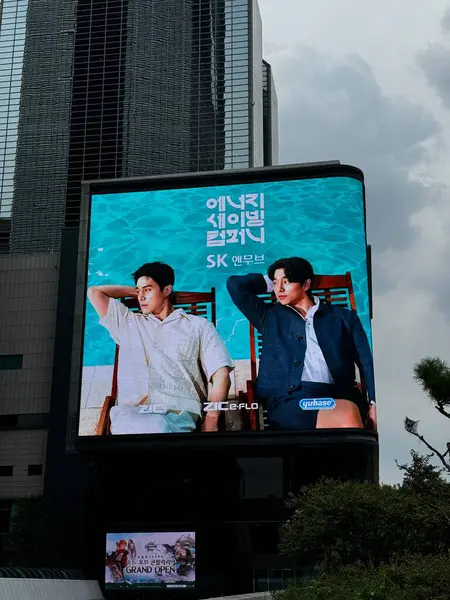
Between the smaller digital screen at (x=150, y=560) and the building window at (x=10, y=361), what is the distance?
16662mm

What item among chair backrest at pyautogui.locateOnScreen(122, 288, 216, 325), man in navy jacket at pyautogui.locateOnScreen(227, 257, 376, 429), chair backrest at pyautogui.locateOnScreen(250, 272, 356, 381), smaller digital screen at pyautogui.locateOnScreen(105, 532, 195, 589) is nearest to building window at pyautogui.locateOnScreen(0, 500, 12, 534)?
smaller digital screen at pyautogui.locateOnScreen(105, 532, 195, 589)

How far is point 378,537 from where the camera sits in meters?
39.8

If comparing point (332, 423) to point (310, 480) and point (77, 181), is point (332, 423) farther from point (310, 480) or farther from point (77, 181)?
point (77, 181)

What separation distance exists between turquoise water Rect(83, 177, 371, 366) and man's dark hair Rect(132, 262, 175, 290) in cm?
37

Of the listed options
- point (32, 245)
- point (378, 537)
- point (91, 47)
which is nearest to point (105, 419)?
point (378, 537)

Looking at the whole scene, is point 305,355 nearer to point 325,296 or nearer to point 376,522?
point 325,296

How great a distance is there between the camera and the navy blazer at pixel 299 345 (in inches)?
1978

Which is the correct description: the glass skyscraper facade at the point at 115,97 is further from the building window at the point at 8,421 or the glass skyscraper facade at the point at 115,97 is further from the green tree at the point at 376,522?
the green tree at the point at 376,522

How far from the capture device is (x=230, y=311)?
52.5 m

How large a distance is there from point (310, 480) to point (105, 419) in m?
12.8

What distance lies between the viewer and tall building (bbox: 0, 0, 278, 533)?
125 m

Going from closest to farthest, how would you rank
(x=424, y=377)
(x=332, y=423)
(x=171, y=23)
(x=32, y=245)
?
1. (x=424, y=377)
2. (x=332, y=423)
3. (x=32, y=245)
4. (x=171, y=23)

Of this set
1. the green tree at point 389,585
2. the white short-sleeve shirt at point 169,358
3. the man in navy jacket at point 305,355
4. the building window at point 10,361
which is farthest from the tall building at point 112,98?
the green tree at point 389,585

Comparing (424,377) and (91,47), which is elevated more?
(91,47)
